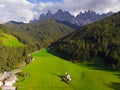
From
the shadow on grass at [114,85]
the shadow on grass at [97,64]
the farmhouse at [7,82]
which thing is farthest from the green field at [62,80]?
the shadow on grass at [97,64]

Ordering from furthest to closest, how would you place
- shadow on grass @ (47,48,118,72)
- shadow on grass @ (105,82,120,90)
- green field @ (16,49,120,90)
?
shadow on grass @ (47,48,118,72)
green field @ (16,49,120,90)
shadow on grass @ (105,82,120,90)

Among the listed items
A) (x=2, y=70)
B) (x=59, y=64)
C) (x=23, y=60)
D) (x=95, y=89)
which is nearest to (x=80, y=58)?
(x=59, y=64)

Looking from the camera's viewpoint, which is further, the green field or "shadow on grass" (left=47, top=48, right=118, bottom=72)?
"shadow on grass" (left=47, top=48, right=118, bottom=72)

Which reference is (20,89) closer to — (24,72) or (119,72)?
(24,72)

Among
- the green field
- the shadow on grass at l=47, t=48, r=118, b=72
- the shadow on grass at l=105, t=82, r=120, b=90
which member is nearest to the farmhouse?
the green field

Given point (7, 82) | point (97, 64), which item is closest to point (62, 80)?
point (7, 82)

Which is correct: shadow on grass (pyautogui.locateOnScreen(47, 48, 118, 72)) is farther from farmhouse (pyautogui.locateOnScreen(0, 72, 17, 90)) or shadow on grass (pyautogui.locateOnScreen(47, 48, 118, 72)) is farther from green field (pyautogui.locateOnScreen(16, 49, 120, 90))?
farmhouse (pyautogui.locateOnScreen(0, 72, 17, 90))

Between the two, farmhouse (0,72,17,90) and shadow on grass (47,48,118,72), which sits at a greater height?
shadow on grass (47,48,118,72)

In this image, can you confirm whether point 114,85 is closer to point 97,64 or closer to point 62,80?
point 62,80

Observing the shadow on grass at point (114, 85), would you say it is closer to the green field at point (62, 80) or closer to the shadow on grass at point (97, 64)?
the green field at point (62, 80)
